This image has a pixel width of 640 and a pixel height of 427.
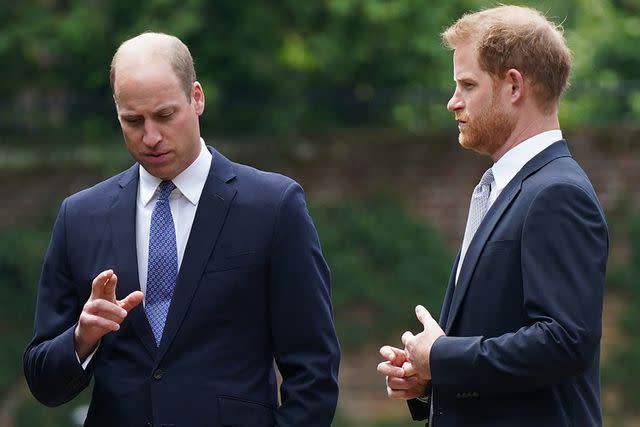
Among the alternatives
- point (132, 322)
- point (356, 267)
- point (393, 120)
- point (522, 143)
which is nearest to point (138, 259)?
point (132, 322)

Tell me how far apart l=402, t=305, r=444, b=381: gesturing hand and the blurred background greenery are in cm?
566

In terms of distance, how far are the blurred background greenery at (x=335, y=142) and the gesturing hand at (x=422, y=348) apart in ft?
18.6

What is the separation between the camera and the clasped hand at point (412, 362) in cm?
333

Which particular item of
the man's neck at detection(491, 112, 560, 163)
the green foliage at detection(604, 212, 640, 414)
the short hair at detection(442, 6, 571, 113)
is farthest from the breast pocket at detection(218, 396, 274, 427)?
the green foliage at detection(604, 212, 640, 414)

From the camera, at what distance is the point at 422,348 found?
3.33 metres

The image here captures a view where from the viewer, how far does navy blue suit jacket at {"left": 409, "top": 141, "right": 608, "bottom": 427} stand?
3.11m

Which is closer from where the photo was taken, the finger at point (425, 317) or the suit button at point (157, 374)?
the finger at point (425, 317)

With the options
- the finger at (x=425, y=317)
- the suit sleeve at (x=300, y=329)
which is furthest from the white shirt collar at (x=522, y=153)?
the suit sleeve at (x=300, y=329)

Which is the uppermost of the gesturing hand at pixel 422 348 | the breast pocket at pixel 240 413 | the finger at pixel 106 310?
the finger at pixel 106 310

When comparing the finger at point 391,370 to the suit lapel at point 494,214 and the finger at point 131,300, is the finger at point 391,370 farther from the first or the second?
the finger at point 131,300

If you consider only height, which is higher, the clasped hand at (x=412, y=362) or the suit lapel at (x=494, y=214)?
the suit lapel at (x=494, y=214)

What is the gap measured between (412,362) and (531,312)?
1.24 ft

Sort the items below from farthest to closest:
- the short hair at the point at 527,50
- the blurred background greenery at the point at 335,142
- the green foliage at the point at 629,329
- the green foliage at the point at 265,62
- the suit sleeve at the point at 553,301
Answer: the green foliage at the point at 265,62 < the blurred background greenery at the point at 335,142 < the green foliage at the point at 629,329 < the short hair at the point at 527,50 < the suit sleeve at the point at 553,301

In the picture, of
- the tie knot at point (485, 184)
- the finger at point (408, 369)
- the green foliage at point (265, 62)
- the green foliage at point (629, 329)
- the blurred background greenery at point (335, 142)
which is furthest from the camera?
the green foliage at point (265, 62)
